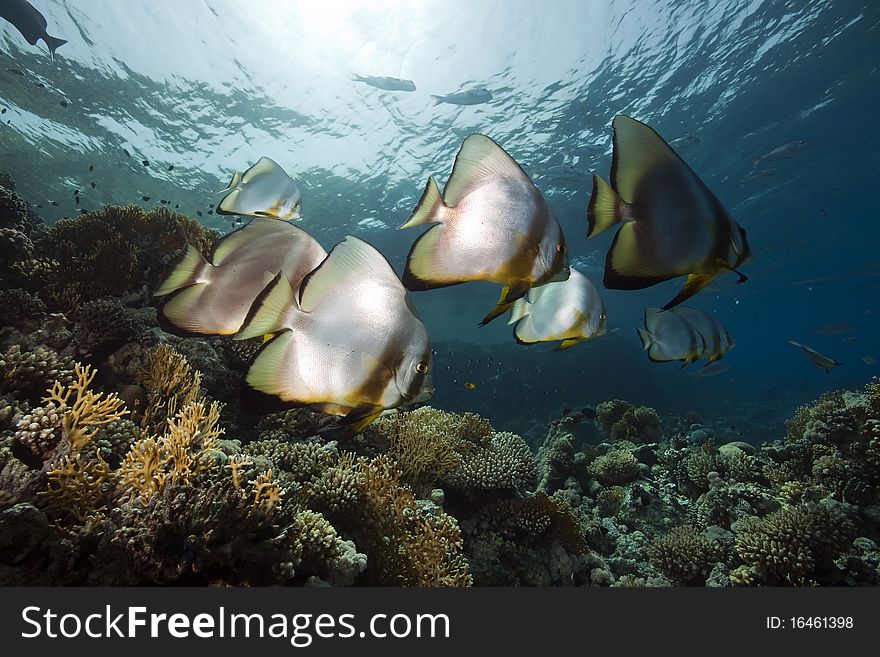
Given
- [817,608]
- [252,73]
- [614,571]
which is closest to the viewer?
[817,608]

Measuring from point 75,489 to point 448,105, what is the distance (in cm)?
1853

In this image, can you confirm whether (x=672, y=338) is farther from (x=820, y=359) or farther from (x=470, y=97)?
(x=470, y=97)

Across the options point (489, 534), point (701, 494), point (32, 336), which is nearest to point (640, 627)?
point (489, 534)

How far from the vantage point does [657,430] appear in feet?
34.5

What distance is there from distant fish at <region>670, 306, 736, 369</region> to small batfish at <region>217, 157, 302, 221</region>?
3.88 m

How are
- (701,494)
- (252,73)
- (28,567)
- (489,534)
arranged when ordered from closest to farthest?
1. (28,567)
2. (489,534)
3. (701,494)
4. (252,73)

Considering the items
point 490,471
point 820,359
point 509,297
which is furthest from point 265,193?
point 820,359

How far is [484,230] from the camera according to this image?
1612mm

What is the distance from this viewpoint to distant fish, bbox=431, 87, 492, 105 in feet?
54.0

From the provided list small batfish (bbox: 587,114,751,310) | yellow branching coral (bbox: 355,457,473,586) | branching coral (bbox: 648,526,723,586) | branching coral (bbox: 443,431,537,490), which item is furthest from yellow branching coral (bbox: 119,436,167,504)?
branching coral (bbox: 648,526,723,586)

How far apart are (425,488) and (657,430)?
7.68m

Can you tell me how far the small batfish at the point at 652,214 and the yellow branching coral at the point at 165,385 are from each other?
14.9ft

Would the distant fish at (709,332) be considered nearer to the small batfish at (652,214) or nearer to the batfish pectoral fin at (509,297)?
the small batfish at (652,214)

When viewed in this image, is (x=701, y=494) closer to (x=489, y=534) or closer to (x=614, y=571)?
(x=614, y=571)
